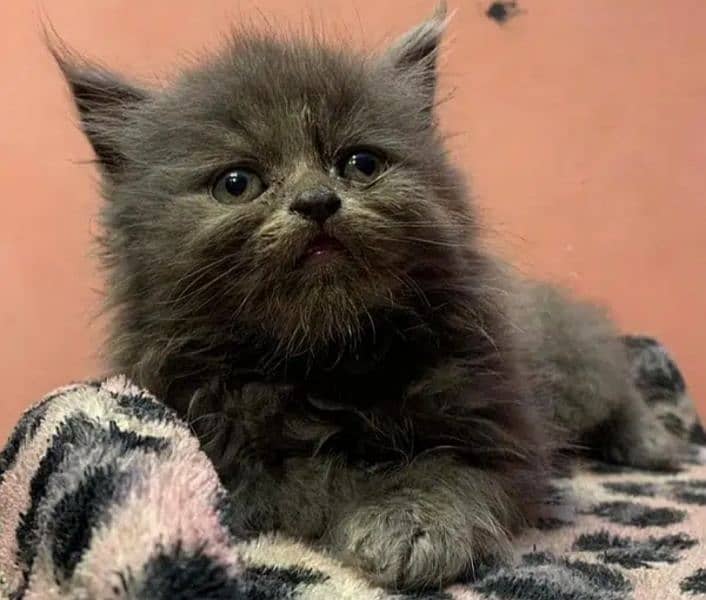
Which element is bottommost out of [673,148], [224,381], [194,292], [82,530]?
[82,530]

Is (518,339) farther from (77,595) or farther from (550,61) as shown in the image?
(550,61)

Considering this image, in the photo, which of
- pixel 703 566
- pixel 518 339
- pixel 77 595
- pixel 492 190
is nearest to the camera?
Result: pixel 77 595

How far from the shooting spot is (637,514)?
4.17 feet

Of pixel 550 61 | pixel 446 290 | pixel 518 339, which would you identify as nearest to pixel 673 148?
pixel 550 61

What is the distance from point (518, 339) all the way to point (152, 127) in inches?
23.6

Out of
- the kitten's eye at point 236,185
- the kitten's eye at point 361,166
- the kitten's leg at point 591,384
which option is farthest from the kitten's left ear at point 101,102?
the kitten's leg at point 591,384

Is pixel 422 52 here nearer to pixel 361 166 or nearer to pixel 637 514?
pixel 361 166

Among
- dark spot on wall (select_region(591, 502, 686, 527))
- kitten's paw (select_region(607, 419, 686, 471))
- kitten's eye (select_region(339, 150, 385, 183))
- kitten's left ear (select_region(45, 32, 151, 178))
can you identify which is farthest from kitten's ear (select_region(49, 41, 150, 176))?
kitten's paw (select_region(607, 419, 686, 471))

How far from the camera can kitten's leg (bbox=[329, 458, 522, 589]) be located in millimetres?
888

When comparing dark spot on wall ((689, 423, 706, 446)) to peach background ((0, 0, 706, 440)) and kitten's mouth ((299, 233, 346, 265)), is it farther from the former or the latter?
kitten's mouth ((299, 233, 346, 265))

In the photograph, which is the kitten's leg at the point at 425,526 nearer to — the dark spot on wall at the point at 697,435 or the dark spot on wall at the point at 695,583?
the dark spot on wall at the point at 695,583

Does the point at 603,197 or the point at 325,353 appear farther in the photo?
the point at 603,197

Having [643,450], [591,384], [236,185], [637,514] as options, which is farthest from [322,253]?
[643,450]

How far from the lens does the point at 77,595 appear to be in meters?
0.67
